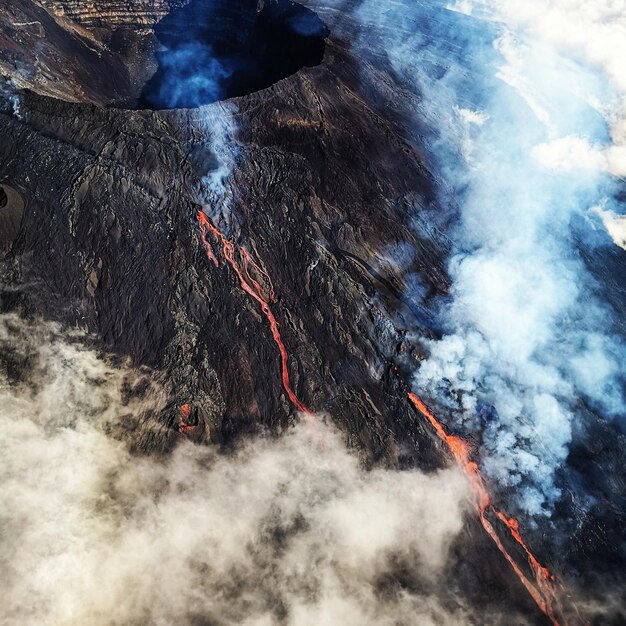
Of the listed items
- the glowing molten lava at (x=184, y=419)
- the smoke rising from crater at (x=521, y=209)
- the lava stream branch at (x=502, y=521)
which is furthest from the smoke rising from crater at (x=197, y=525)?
the smoke rising from crater at (x=521, y=209)

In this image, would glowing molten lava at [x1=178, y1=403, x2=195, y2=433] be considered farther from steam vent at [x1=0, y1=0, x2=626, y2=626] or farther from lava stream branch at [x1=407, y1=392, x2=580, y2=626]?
lava stream branch at [x1=407, y1=392, x2=580, y2=626]

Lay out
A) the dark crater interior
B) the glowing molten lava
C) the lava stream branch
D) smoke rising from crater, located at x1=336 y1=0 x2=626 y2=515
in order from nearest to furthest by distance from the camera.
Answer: the lava stream branch
the glowing molten lava
smoke rising from crater, located at x1=336 y1=0 x2=626 y2=515
the dark crater interior

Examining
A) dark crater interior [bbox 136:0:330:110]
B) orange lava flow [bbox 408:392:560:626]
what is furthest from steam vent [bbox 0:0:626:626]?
dark crater interior [bbox 136:0:330:110]

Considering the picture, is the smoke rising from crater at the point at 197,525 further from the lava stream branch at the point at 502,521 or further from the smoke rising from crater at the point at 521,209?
the smoke rising from crater at the point at 521,209

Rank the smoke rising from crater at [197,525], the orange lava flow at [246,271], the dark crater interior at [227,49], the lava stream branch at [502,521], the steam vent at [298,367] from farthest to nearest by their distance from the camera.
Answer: the dark crater interior at [227,49], the orange lava flow at [246,271], the steam vent at [298,367], the lava stream branch at [502,521], the smoke rising from crater at [197,525]

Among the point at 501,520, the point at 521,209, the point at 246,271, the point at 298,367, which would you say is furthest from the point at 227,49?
the point at 501,520

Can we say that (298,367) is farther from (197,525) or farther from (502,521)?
(502,521)

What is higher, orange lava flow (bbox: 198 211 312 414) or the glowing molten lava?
orange lava flow (bbox: 198 211 312 414)
